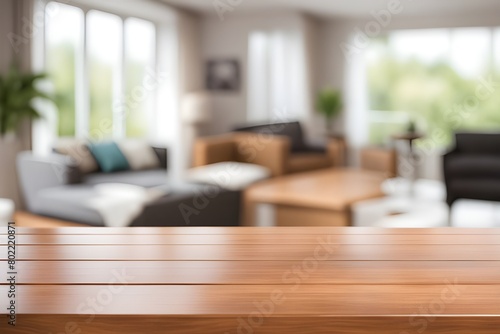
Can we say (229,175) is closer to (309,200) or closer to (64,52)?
(309,200)

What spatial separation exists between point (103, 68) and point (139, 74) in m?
0.55

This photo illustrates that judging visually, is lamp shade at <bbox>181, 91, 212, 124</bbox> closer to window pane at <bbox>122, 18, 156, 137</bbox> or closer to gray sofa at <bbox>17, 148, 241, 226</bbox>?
window pane at <bbox>122, 18, 156, 137</bbox>

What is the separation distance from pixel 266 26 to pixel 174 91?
1.33 meters

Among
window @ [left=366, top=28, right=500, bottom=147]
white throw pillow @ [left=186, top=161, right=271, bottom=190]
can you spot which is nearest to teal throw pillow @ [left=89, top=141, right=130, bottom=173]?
white throw pillow @ [left=186, top=161, right=271, bottom=190]

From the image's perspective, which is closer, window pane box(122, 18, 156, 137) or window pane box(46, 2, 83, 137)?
window pane box(46, 2, 83, 137)

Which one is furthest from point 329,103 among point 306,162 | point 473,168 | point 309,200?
point 309,200

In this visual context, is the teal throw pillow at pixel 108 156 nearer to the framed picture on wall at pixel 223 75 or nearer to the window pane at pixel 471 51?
the framed picture on wall at pixel 223 75

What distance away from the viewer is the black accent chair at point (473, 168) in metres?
3.88

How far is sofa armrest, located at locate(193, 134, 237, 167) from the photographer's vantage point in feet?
15.1

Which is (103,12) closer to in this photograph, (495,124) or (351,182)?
(351,182)

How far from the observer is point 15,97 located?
13.1 feet

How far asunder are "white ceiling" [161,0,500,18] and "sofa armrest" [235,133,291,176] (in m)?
1.78

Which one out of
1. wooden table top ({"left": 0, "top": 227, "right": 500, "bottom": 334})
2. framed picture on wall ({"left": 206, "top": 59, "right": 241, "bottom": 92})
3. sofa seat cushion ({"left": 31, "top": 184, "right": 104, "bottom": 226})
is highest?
framed picture on wall ({"left": 206, "top": 59, "right": 241, "bottom": 92})

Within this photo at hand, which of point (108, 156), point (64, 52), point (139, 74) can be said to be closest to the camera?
point (108, 156)
